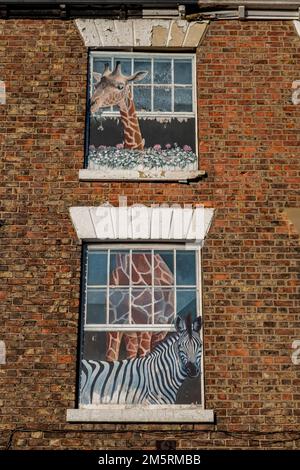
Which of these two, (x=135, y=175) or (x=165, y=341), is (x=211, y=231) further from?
(x=165, y=341)

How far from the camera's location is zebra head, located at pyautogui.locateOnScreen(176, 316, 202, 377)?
721 centimetres

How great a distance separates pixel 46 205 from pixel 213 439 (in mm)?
3317

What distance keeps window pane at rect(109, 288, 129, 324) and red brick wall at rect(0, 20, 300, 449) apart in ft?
1.49

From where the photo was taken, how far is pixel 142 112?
8250 millimetres

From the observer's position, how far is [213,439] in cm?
678

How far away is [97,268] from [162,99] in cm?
246

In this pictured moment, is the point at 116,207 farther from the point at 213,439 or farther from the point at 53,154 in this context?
the point at 213,439

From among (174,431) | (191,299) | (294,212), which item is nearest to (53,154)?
(191,299)

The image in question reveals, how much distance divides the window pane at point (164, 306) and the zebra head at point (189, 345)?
12cm

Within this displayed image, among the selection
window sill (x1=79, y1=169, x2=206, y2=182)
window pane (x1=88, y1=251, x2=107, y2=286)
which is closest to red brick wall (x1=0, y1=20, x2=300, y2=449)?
window sill (x1=79, y1=169, x2=206, y2=182)

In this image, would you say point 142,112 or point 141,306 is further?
point 142,112

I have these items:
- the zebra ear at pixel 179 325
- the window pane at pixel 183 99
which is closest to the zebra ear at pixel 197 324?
the zebra ear at pixel 179 325

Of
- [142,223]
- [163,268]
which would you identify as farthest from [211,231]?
[142,223]

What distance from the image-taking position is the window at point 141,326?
7.12 m
